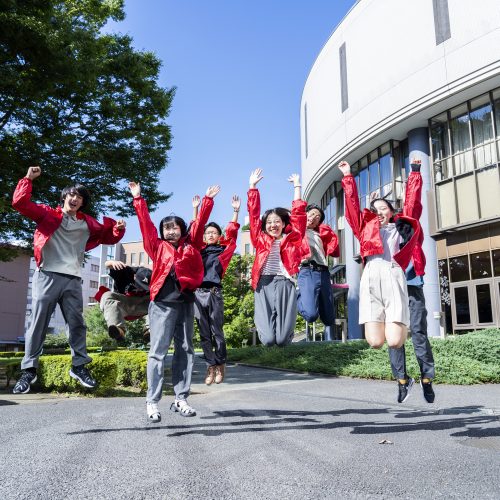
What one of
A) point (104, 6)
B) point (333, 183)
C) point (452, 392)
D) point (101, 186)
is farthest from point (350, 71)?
point (452, 392)

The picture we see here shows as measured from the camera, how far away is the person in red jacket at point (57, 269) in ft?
18.0

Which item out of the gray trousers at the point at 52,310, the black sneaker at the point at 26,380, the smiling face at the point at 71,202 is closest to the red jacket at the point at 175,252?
the smiling face at the point at 71,202

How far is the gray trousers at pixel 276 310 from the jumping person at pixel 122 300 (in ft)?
6.87

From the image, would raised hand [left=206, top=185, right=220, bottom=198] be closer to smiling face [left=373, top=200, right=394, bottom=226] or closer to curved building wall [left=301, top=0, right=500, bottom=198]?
smiling face [left=373, top=200, right=394, bottom=226]

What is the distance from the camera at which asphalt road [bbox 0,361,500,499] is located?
13.8 feet

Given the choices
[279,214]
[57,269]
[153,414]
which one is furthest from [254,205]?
[153,414]

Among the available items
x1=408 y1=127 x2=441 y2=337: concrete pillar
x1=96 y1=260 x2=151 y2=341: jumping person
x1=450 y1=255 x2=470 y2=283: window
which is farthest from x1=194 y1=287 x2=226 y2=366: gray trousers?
x1=450 y1=255 x2=470 y2=283: window

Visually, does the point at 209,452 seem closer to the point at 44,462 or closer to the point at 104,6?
the point at 44,462

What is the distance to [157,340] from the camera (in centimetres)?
570

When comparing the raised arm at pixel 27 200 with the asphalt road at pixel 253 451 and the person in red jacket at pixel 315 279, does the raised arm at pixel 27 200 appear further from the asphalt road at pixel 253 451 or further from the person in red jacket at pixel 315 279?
the person in red jacket at pixel 315 279

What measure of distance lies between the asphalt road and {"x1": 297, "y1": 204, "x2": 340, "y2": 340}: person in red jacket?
167cm

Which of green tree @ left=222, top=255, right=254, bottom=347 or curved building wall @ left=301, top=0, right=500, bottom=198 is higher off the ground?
curved building wall @ left=301, top=0, right=500, bottom=198

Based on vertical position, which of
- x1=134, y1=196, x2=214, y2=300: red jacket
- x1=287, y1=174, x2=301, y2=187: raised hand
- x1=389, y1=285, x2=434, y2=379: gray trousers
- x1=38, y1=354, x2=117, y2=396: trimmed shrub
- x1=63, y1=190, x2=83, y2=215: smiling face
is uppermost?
A: x1=287, y1=174, x2=301, y2=187: raised hand

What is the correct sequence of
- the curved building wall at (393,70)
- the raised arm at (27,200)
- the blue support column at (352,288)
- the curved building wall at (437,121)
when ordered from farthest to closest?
the blue support column at (352,288) < the curved building wall at (437,121) < the curved building wall at (393,70) < the raised arm at (27,200)
